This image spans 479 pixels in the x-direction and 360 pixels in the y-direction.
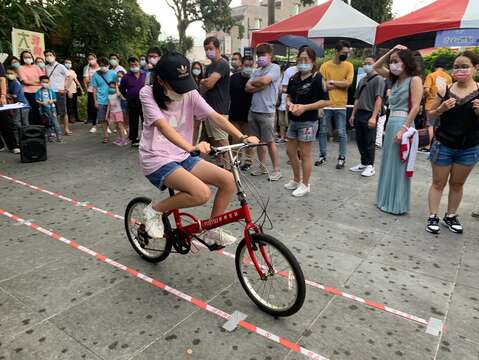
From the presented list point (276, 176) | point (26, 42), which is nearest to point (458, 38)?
point (276, 176)

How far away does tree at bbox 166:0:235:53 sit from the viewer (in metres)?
38.2

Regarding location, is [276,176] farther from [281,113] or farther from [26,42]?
[26,42]

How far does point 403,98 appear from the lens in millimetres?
4652

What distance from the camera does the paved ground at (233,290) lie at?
2.54 metres

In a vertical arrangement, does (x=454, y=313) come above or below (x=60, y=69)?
below

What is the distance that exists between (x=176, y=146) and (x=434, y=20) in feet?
22.6

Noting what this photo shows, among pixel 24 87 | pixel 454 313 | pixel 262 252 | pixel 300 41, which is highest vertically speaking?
pixel 300 41

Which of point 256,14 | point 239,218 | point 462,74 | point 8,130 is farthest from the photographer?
point 256,14

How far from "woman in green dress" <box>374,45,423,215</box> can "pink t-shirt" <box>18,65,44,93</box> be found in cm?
769

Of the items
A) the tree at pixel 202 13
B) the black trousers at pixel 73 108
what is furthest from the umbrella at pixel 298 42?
the tree at pixel 202 13

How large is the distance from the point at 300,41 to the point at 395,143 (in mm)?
6633

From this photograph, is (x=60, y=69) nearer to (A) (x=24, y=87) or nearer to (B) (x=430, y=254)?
(A) (x=24, y=87)

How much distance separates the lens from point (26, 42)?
10367 mm

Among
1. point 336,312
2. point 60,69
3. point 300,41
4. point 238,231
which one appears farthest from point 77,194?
point 300,41
